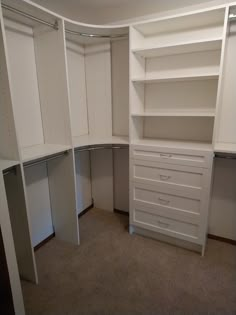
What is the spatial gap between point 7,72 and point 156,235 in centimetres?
208

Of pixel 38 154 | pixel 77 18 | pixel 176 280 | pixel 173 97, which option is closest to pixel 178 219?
pixel 176 280

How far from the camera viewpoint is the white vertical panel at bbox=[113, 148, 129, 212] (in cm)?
266

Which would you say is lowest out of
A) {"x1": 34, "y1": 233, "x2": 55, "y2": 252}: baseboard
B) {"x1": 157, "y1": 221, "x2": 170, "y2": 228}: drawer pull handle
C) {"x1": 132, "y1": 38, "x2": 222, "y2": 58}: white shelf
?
{"x1": 34, "y1": 233, "x2": 55, "y2": 252}: baseboard

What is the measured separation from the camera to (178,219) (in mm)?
2082

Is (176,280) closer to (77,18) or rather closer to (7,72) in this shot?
(7,72)

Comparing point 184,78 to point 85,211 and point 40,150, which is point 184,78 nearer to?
point 40,150

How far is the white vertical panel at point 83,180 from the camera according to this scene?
8.88 feet

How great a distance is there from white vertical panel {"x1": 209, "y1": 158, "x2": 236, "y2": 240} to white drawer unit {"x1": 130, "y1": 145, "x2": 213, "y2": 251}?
374 mm

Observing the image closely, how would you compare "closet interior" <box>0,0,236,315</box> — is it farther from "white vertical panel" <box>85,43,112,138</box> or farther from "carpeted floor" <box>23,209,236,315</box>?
"carpeted floor" <box>23,209,236,315</box>

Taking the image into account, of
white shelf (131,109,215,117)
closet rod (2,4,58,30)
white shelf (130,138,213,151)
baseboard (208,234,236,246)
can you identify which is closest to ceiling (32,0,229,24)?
closet rod (2,4,58,30)

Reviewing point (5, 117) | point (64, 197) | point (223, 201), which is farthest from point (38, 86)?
point (223, 201)

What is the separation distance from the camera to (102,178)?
288 cm

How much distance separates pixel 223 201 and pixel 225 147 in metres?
0.67

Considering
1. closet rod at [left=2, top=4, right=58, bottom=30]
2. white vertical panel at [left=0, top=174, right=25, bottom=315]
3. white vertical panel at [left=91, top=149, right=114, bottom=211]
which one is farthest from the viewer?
white vertical panel at [left=91, top=149, right=114, bottom=211]
